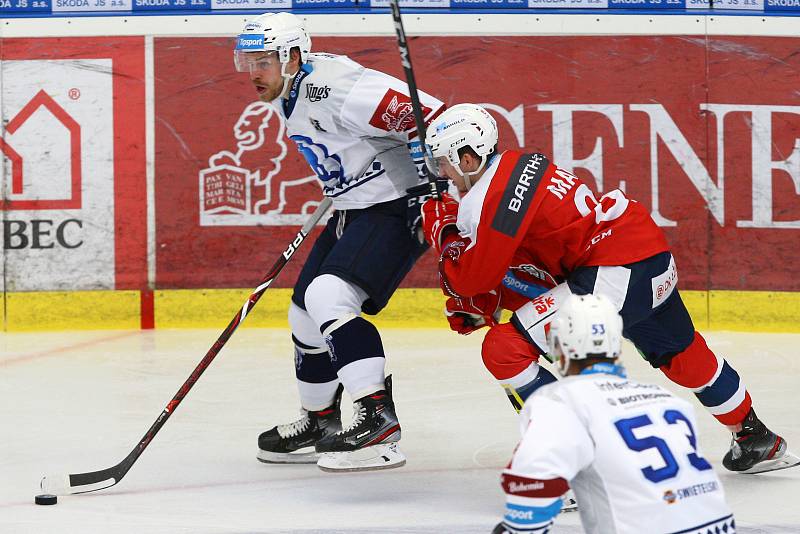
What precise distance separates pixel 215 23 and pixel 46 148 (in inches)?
38.2

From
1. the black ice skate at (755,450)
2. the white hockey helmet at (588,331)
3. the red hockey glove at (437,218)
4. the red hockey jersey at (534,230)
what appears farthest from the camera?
the black ice skate at (755,450)

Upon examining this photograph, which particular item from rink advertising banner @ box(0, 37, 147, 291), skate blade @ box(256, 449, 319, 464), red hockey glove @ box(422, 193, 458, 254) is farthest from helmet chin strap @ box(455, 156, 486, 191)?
rink advertising banner @ box(0, 37, 147, 291)

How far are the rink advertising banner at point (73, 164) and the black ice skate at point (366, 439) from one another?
3035 millimetres

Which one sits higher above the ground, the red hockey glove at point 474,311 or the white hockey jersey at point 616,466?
the red hockey glove at point 474,311

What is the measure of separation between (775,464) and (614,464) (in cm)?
181

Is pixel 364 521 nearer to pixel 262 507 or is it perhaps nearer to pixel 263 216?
pixel 262 507

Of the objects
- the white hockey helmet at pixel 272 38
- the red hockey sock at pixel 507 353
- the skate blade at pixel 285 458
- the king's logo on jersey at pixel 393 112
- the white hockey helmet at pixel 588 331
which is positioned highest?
the white hockey helmet at pixel 272 38

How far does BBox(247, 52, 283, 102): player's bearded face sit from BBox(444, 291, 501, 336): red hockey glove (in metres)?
0.79

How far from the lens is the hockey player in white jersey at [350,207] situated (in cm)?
360

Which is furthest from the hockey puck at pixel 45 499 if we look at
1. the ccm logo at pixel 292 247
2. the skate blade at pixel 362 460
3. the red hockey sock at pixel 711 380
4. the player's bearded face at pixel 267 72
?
the red hockey sock at pixel 711 380

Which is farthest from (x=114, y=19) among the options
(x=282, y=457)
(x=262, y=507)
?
(x=262, y=507)

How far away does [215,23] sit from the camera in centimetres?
636

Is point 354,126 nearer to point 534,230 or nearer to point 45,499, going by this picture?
point 534,230

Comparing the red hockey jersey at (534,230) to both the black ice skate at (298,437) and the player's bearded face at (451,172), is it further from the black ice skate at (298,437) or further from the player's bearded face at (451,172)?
the black ice skate at (298,437)
